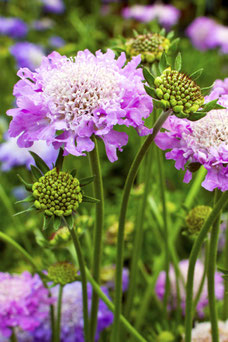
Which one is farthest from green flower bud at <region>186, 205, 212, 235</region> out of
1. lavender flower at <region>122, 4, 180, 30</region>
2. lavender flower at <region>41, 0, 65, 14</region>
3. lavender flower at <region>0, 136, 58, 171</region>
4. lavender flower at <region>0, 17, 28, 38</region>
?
lavender flower at <region>41, 0, 65, 14</region>

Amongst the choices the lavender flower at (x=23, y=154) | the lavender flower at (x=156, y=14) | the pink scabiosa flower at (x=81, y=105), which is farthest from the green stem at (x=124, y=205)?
the lavender flower at (x=156, y=14)

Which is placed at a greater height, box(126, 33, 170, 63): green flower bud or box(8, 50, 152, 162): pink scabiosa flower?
box(126, 33, 170, 63): green flower bud

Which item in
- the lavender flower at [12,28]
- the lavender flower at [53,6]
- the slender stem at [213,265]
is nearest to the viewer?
the slender stem at [213,265]

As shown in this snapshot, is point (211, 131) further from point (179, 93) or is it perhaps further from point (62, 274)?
point (62, 274)

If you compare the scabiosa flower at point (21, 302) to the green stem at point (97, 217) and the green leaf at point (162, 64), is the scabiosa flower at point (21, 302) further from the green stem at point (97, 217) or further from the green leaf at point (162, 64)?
the green leaf at point (162, 64)

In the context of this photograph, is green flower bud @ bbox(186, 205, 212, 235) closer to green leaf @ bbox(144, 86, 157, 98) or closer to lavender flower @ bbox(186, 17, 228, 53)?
green leaf @ bbox(144, 86, 157, 98)

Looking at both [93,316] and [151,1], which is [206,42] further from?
[93,316]

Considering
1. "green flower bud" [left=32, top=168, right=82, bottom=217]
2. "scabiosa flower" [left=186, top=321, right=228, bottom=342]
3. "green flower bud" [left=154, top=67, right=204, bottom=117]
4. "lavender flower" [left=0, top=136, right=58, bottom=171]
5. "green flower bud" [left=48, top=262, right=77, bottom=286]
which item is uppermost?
"green flower bud" [left=154, top=67, right=204, bottom=117]
